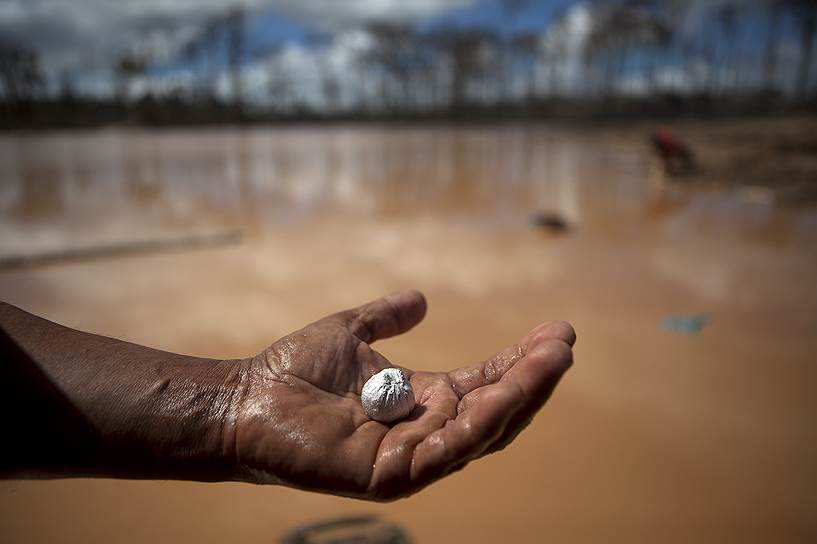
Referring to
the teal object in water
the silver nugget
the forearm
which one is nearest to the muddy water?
the teal object in water

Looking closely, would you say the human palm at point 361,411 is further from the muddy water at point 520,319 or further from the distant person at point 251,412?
the muddy water at point 520,319

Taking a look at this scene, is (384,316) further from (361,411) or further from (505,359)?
(505,359)

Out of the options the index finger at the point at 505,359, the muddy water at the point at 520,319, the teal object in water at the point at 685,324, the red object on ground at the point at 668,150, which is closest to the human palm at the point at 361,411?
the index finger at the point at 505,359

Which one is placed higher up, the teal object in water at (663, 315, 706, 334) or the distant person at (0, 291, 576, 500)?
the distant person at (0, 291, 576, 500)

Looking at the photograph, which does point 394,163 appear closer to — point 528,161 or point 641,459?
point 528,161

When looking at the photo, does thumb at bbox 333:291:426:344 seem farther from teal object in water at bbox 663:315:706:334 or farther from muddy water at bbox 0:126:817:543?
teal object in water at bbox 663:315:706:334

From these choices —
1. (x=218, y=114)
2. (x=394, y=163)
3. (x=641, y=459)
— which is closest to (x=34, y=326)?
(x=641, y=459)
